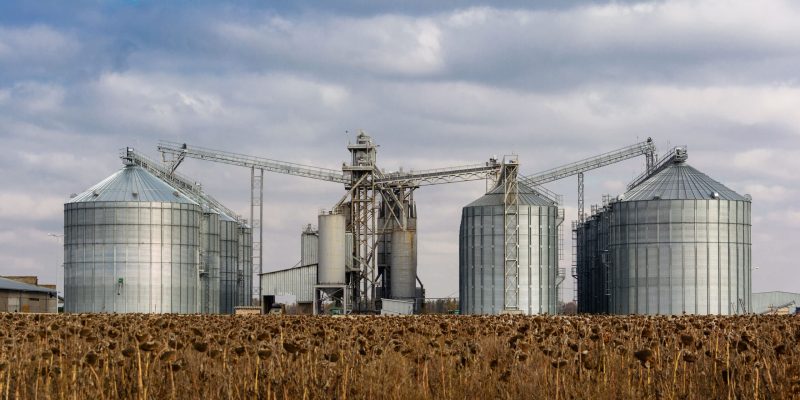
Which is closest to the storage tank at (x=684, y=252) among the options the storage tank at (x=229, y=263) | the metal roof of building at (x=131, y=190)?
the metal roof of building at (x=131, y=190)

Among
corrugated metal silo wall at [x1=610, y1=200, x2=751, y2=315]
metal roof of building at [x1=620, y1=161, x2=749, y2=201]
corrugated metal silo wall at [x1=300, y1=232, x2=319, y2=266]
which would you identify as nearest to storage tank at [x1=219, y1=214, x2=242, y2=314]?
corrugated metal silo wall at [x1=300, y1=232, x2=319, y2=266]

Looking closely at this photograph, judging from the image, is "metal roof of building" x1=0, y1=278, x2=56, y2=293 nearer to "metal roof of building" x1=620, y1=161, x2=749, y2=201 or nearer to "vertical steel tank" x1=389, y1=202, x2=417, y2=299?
"vertical steel tank" x1=389, y1=202, x2=417, y2=299

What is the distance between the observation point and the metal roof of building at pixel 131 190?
93.7 metres

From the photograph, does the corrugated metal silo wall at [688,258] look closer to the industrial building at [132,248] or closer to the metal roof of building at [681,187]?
the metal roof of building at [681,187]

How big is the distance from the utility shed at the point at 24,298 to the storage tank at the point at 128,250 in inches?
708

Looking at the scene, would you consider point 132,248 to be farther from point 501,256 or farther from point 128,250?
point 501,256

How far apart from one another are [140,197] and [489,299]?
31.9 meters

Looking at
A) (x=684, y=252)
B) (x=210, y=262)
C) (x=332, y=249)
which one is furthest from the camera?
(x=210, y=262)

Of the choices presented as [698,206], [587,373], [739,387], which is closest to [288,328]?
[587,373]

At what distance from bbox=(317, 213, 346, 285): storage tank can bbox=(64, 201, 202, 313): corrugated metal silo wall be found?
13634 mm

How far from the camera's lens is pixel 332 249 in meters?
101

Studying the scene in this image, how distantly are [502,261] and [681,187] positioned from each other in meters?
16.0

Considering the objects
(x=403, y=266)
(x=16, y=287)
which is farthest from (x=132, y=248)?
(x=16, y=287)

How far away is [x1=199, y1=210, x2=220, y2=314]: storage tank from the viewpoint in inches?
4075
